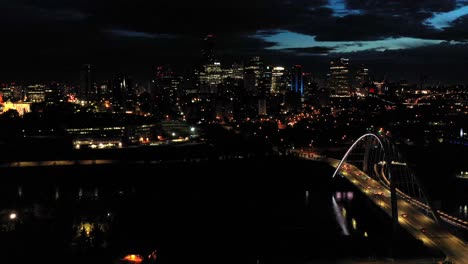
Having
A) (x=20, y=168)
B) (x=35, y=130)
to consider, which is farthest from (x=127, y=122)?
(x=20, y=168)

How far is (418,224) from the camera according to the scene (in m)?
11.9

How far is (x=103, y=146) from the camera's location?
2917 centimetres

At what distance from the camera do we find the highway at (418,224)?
10062 mm

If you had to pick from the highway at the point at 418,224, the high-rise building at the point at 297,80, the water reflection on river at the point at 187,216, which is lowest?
the water reflection on river at the point at 187,216

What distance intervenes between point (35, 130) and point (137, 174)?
16348 millimetres

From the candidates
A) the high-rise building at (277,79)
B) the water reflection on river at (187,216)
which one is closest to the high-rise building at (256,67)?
the high-rise building at (277,79)

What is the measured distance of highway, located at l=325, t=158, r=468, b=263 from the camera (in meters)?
10.1

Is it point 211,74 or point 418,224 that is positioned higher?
point 211,74

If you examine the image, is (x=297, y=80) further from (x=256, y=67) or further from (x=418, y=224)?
(x=418, y=224)

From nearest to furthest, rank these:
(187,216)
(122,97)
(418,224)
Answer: (418,224) → (187,216) → (122,97)

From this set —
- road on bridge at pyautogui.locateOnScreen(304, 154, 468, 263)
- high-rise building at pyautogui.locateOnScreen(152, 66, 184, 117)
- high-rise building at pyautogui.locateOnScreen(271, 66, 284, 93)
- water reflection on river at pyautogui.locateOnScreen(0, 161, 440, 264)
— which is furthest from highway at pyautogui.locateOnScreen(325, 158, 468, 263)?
high-rise building at pyautogui.locateOnScreen(271, 66, 284, 93)

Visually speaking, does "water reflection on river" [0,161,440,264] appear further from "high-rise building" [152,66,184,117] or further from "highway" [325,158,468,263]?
"high-rise building" [152,66,184,117]

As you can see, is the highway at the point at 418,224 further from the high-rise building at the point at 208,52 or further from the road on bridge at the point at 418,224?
the high-rise building at the point at 208,52

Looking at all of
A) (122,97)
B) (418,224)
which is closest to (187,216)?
(418,224)
